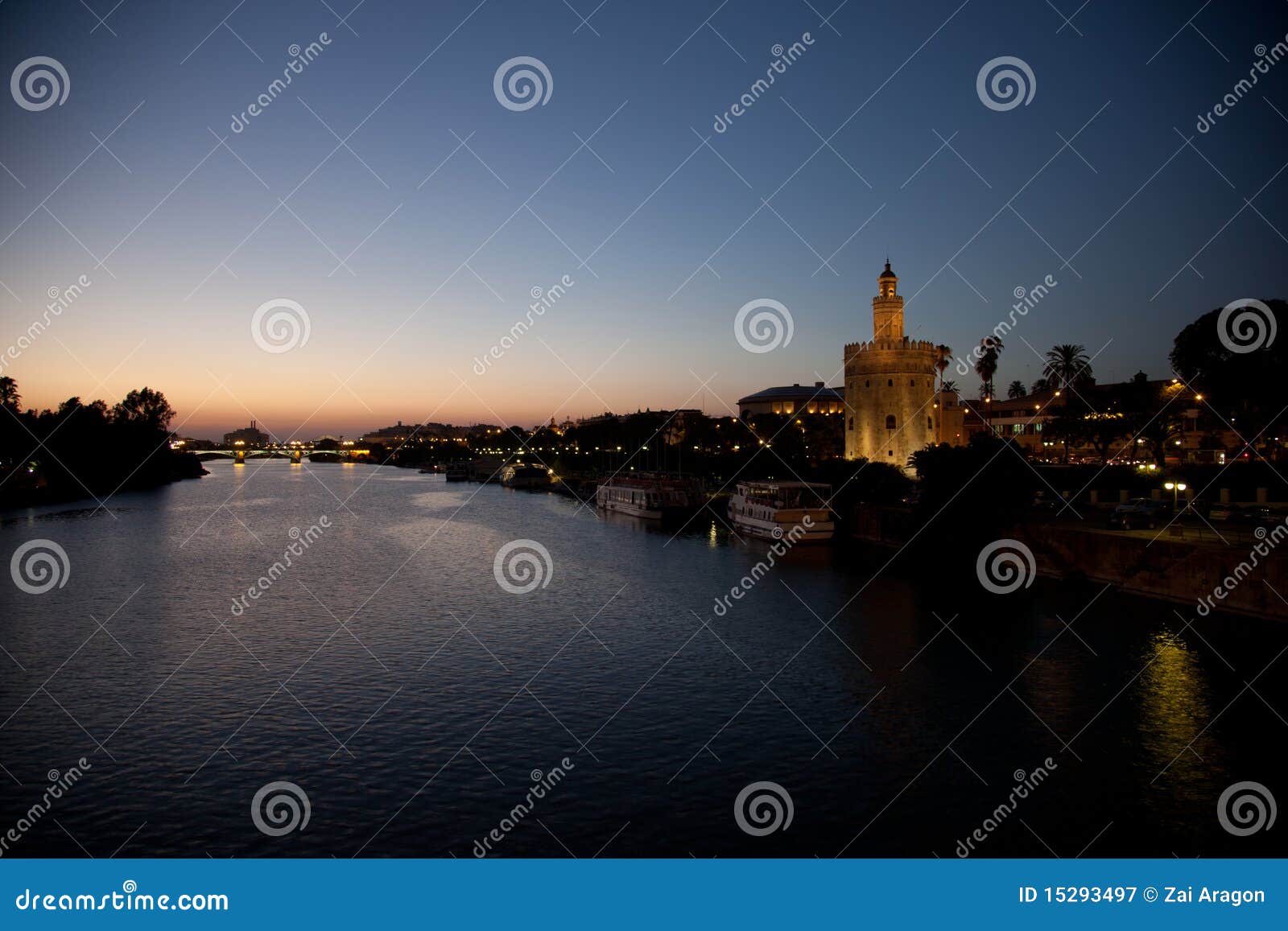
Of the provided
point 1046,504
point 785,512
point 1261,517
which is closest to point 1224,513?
point 1261,517

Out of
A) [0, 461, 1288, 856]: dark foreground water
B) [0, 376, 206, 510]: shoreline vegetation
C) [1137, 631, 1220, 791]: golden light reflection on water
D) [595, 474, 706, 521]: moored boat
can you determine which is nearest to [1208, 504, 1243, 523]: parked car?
[0, 461, 1288, 856]: dark foreground water

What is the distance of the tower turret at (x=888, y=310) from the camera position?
289 ft

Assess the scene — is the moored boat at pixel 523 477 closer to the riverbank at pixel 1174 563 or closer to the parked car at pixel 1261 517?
the riverbank at pixel 1174 563

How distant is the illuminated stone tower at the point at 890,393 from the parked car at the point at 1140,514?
3969cm

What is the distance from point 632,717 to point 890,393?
69.3 m

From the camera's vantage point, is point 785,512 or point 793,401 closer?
point 785,512

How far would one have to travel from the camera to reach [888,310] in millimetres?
88438

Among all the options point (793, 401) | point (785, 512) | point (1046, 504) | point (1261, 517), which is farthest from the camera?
point (793, 401)

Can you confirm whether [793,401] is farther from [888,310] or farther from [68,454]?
Answer: [68,454]

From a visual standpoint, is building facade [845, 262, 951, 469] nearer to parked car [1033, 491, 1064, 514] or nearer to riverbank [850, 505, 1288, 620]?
parked car [1033, 491, 1064, 514]

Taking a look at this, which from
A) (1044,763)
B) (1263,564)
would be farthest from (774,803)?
→ (1263,564)

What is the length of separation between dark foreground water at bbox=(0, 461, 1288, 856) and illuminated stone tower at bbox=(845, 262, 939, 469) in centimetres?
4381

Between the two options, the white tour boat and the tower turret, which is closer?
the white tour boat

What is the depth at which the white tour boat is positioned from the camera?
5866 centimetres
